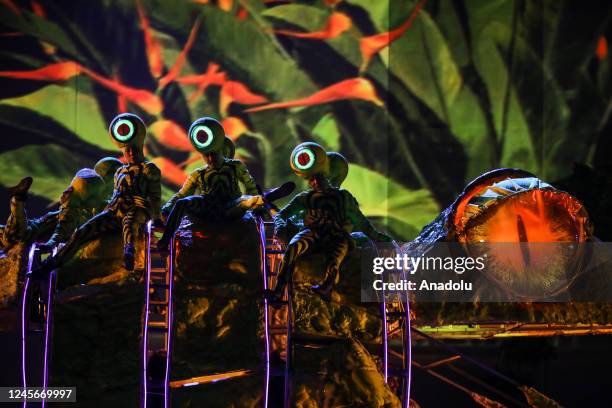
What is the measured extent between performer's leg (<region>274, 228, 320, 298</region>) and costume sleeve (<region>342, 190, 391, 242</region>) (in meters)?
0.26

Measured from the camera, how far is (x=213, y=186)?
4.73 m

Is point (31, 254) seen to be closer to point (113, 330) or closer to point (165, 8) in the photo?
point (113, 330)

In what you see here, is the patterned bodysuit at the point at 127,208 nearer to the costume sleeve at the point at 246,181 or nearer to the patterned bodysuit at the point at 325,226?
the costume sleeve at the point at 246,181

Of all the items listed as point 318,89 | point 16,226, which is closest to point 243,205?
point 16,226

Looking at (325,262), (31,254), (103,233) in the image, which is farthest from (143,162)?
(325,262)

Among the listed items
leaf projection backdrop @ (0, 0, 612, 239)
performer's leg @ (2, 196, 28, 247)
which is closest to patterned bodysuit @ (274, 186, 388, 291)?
performer's leg @ (2, 196, 28, 247)

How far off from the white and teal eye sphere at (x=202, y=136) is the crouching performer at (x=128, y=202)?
0.27 m

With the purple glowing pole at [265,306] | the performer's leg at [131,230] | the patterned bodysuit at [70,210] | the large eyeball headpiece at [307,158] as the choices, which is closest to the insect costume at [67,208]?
the patterned bodysuit at [70,210]

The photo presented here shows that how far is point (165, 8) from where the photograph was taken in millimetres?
7945

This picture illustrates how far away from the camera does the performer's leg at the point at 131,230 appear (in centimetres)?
438

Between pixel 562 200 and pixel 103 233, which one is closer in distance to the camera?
pixel 103 233

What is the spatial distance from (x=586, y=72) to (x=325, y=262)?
15.0 ft

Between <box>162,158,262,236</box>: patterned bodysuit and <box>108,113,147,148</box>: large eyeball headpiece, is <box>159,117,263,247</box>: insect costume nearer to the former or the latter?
<box>162,158,262,236</box>: patterned bodysuit

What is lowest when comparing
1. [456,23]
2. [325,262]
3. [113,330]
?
[113,330]
